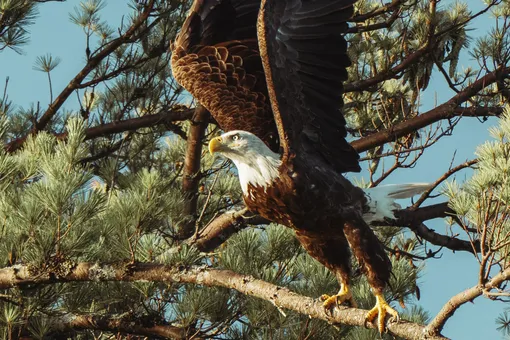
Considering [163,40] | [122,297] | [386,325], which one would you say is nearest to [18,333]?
[122,297]

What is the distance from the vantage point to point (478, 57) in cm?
526

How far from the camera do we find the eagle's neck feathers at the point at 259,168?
10.9 feet

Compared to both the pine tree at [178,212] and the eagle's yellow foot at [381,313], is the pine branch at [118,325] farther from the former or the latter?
the eagle's yellow foot at [381,313]

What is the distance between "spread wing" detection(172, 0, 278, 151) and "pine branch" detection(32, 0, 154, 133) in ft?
2.36

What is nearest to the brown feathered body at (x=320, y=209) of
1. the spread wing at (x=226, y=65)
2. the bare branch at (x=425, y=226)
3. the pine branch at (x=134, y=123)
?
the spread wing at (x=226, y=65)

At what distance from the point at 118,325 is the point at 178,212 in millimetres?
524

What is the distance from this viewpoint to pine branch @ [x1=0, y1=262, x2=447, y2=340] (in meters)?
3.06

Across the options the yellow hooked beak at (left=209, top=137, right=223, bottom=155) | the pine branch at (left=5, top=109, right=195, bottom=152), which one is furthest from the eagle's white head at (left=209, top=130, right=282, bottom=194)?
the pine branch at (left=5, top=109, right=195, bottom=152)

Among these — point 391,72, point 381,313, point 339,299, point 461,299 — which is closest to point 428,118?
point 391,72

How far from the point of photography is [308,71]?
12.0ft

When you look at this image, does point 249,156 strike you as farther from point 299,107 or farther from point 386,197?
point 386,197

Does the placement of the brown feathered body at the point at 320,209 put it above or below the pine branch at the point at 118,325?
above

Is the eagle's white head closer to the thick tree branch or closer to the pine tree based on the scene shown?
the pine tree

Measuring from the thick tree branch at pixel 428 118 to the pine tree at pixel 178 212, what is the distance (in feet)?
0.04
